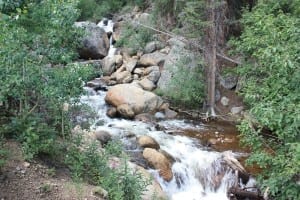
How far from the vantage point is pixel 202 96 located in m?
12.5

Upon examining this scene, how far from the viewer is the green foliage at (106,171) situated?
17.5ft

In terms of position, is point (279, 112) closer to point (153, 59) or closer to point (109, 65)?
point (153, 59)

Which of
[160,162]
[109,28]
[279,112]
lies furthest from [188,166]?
[109,28]

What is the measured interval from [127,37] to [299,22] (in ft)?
35.6

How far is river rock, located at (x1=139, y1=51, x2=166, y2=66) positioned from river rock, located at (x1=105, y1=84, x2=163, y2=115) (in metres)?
2.66

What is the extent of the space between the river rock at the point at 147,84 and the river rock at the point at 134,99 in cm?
116

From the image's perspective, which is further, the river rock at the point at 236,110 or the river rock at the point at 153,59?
the river rock at the point at 153,59

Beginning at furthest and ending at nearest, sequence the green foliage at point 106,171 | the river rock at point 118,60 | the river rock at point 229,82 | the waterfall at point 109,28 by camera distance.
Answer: the waterfall at point 109,28, the river rock at point 118,60, the river rock at point 229,82, the green foliage at point 106,171

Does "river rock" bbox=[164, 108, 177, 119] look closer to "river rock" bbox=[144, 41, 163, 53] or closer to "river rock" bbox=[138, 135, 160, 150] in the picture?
"river rock" bbox=[138, 135, 160, 150]

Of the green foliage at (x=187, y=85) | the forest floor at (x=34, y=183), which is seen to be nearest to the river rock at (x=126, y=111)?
the green foliage at (x=187, y=85)

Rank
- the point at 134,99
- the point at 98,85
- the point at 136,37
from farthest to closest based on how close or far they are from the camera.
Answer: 1. the point at 136,37
2. the point at 98,85
3. the point at 134,99

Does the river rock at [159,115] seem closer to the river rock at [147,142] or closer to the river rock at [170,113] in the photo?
the river rock at [170,113]

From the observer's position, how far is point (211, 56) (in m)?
12.1

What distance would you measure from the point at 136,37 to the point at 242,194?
1011cm
